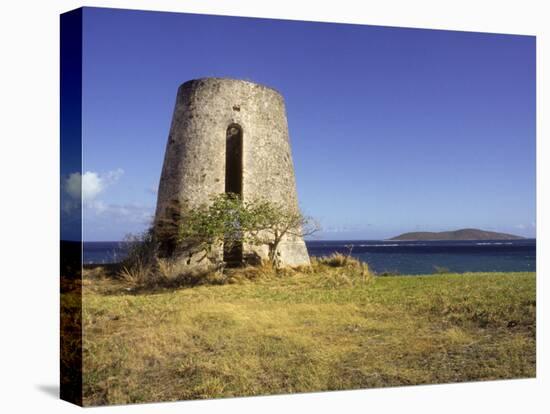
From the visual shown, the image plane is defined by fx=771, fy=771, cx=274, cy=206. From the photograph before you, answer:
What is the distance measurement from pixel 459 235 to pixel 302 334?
296 centimetres

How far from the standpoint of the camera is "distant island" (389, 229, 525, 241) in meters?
11.1

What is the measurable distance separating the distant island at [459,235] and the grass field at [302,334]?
587 millimetres

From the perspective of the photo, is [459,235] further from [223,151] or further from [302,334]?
[223,151]

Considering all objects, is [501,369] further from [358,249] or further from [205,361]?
[205,361]

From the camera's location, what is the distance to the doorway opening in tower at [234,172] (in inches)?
488

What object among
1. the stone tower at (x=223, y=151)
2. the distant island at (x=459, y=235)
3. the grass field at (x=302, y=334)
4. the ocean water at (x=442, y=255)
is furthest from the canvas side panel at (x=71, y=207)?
the distant island at (x=459, y=235)

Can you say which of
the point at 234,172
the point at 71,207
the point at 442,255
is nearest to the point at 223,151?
the point at 234,172

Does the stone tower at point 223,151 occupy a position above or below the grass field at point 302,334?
above

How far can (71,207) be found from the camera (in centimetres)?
882

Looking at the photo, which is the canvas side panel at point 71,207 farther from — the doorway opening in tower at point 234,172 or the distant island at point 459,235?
the distant island at point 459,235

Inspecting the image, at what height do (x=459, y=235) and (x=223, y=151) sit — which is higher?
(x=223, y=151)

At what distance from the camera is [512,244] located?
11359 millimetres

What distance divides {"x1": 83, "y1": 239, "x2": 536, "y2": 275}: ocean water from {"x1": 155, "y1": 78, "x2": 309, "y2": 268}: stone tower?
1440 mm

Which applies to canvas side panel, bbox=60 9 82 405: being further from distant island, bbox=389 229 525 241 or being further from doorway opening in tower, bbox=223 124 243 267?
distant island, bbox=389 229 525 241
